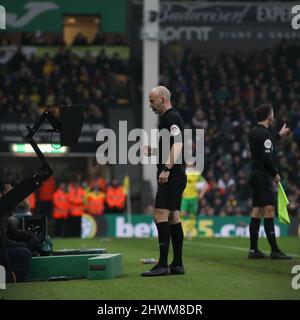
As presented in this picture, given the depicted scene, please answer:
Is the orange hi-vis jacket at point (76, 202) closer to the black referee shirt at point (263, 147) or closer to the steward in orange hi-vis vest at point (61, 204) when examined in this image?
the steward in orange hi-vis vest at point (61, 204)

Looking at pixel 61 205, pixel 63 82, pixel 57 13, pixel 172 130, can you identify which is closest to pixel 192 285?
pixel 172 130

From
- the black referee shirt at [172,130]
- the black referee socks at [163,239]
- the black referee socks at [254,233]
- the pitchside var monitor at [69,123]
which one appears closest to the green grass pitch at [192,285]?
the black referee socks at [163,239]

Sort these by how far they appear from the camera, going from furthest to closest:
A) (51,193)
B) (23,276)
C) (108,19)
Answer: (108,19), (51,193), (23,276)

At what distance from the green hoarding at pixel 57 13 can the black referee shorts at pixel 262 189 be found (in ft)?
70.0

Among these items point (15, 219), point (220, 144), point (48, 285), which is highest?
point (220, 144)

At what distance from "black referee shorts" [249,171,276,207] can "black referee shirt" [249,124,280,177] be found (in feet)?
0.41

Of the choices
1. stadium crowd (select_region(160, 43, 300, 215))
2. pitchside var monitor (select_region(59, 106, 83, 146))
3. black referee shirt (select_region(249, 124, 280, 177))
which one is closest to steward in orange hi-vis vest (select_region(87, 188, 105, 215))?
stadium crowd (select_region(160, 43, 300, 215))

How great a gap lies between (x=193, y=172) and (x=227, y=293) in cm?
1358

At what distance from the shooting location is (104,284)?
403 inches

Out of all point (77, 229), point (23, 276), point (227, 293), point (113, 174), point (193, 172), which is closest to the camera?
point (227, 293)

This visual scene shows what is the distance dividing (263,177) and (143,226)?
1311cm

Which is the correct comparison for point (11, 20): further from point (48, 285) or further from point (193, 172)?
A: point (48, 285)

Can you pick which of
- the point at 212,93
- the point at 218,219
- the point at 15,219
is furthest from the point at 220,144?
the point at 15,219

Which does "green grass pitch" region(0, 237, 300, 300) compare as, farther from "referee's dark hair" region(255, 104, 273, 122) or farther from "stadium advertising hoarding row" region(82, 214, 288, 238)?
"stadium advertising hoarding row" region(82, 214, 288, 238)
